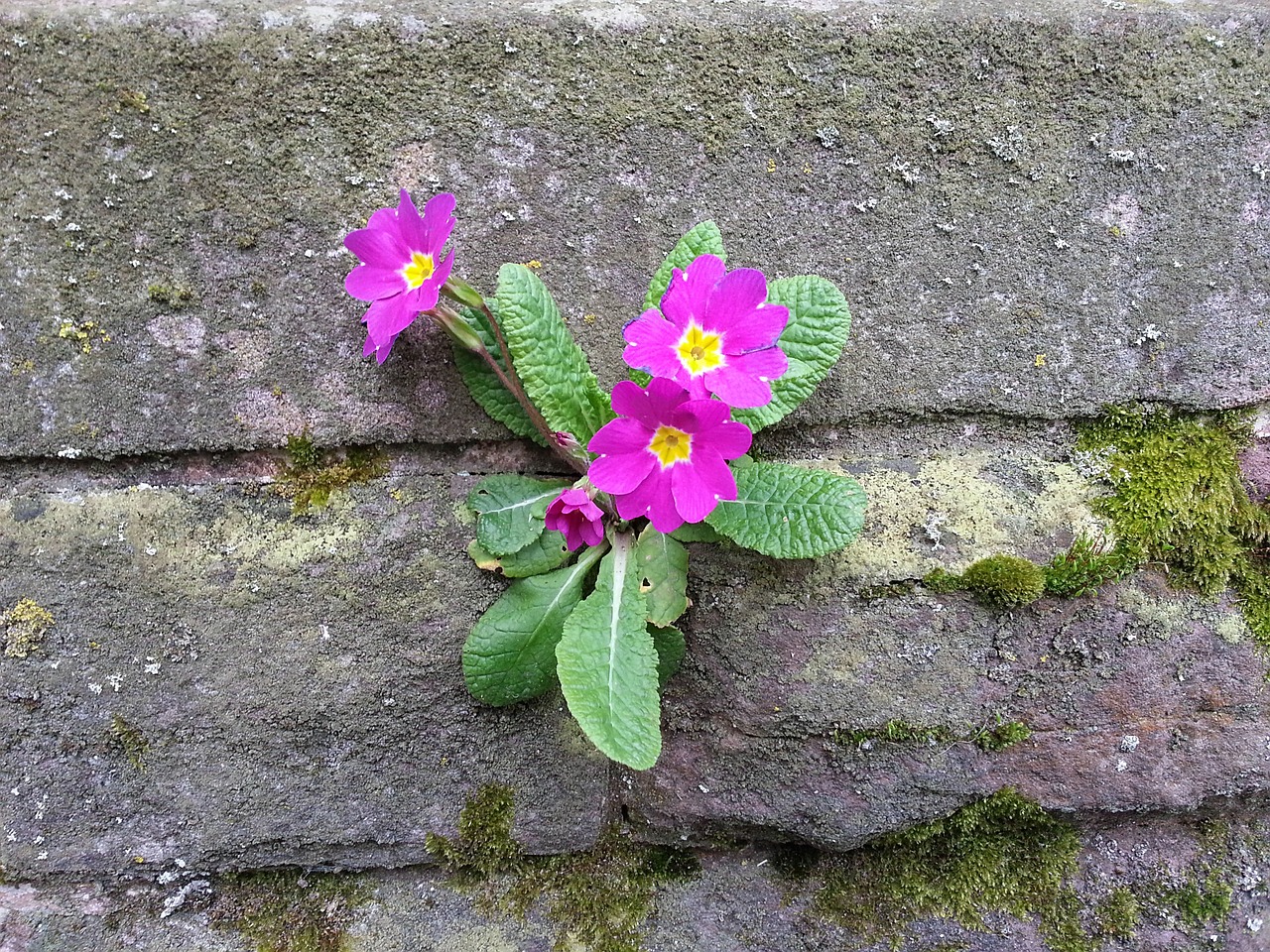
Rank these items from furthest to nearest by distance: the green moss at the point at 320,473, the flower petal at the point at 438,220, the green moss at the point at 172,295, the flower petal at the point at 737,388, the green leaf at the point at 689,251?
the green moss at the point at 320,473 < the green moss at the point at 172,295 < the green leaf at the point at 689,251 < the flower petal at the point at 438,220 < the flower petal at the point at 737,388

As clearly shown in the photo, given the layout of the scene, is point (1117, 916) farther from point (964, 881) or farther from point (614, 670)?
point (614, 670)

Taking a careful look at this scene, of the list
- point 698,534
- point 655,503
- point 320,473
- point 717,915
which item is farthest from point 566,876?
point 320,473

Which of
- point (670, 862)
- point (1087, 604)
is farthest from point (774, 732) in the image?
point (1087, 604)

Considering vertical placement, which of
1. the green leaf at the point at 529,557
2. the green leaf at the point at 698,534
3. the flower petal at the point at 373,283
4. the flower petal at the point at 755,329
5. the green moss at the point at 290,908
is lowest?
the green moss at the point at 290,908

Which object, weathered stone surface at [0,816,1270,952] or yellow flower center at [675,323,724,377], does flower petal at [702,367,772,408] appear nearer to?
yellow flower center at [675,323,724,377]

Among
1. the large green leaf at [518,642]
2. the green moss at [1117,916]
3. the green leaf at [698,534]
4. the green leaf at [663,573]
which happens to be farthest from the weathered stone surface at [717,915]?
the green leaf at [698,534]

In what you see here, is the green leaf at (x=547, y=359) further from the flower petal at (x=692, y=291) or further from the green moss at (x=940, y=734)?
the green moss at (x=940, y=734)

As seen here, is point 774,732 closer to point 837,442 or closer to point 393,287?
point 837,442

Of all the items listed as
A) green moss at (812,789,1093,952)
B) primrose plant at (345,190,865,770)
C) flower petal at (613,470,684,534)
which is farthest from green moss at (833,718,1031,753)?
flower petal at (613,470,684,534)
